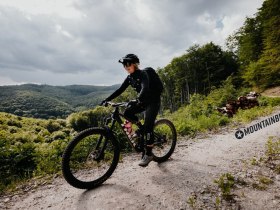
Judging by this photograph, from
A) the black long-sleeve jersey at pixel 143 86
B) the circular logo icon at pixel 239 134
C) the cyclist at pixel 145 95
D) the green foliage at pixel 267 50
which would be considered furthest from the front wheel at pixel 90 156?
the green foliage at pixel 267 50

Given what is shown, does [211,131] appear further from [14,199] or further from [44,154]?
[14,199]

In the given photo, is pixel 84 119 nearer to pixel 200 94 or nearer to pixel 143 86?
pixel 200 94

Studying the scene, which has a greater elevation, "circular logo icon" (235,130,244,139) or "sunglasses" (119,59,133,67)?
"sunglasses" (119,59,133,67)

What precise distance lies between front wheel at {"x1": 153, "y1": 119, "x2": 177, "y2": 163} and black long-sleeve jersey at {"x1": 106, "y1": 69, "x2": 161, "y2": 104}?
1.09 metres

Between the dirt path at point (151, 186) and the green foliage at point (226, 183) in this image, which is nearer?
the dirt path at point (151, 186)

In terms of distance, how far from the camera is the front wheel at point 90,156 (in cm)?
438

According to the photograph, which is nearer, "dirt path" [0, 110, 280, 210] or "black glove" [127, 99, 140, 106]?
"dirt path" [0, 110, 280, 210]

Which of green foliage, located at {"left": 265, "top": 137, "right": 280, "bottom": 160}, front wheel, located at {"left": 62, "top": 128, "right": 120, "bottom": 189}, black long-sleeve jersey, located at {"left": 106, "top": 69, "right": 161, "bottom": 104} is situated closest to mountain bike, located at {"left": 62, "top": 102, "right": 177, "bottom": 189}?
front wheel, located at {"left": 62, "top": 128, "right": 120, "bottom": 189}

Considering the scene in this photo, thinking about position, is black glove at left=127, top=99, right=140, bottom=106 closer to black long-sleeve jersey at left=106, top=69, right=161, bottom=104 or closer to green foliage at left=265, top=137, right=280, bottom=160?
black long-sleeve jersey at left=106, top=69, right=161, bottom=104

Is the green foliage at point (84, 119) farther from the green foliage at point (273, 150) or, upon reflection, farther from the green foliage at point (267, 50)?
the green foliage at point (273, 150)

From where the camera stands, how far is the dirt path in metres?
3.97

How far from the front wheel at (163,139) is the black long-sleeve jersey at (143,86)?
1.09m

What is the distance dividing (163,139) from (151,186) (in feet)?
5.98

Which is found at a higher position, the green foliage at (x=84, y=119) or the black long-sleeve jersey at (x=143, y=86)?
the black long-sleeve jersey at (x=143, y=86)
